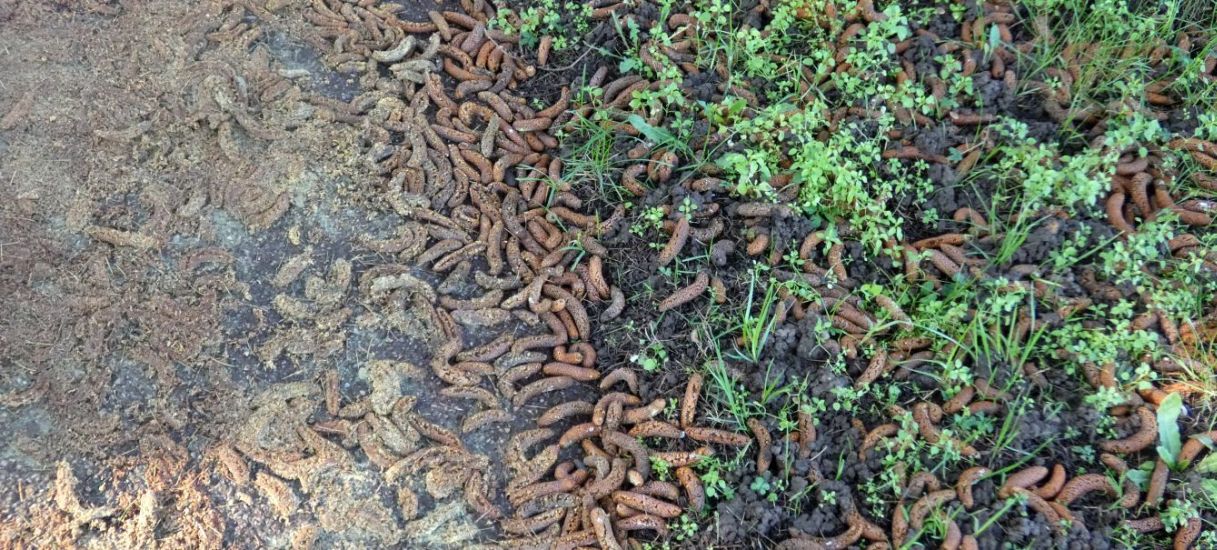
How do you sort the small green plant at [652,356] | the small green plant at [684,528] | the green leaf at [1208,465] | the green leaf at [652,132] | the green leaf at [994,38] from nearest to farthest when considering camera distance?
1. the green leaf at [1208,465]
2. the small green plant at [684,528]
3. the small green plant at [652,356]
4. the green leaf at [652,132]
5. the green leaf at [994,38]

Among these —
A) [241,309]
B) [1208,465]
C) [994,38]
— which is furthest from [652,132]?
[1208,465]

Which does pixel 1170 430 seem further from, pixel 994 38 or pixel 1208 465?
pixel 994 38

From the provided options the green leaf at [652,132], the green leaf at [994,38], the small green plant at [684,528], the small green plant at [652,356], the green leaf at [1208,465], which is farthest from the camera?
the green leaf at [994,38]

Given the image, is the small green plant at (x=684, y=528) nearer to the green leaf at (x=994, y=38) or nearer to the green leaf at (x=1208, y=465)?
the green leaf at (x=1208, y=465)

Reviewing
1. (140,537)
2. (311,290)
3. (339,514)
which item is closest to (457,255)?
(311,290)

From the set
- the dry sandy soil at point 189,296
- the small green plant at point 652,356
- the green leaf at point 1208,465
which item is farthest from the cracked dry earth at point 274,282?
the green leaf at point 1208,465
